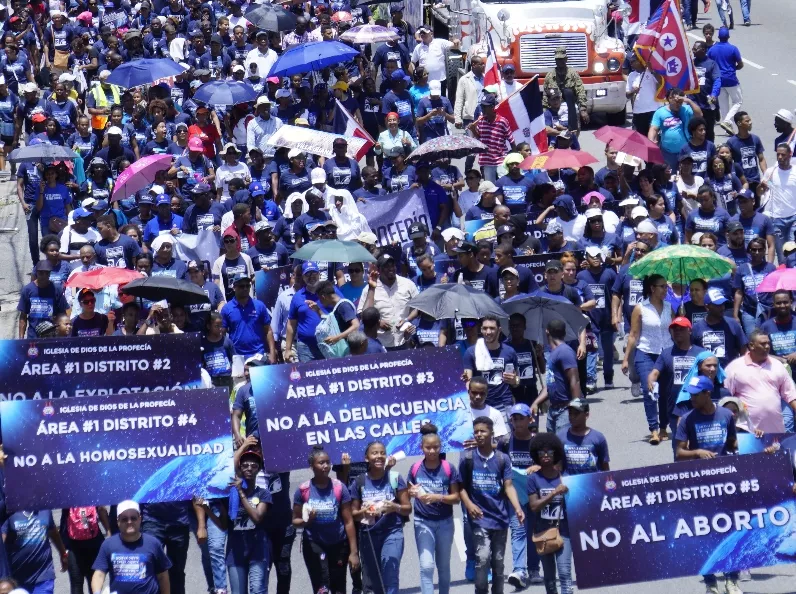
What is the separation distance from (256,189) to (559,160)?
3644mm

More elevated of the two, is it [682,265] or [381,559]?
[682,265]

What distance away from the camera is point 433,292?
16094 mm

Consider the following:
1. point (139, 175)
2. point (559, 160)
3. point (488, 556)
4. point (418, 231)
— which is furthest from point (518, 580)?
point (139, 175)

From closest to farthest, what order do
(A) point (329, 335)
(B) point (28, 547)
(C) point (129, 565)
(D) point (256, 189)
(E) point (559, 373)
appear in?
(C) point (129, 565) → (B) point (28, 547) → (E) point (559, 373) → (A) point (329, 335) → (D) point (256, 189)

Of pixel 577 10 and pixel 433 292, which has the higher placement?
pixel 577 10

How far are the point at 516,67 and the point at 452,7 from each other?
3.19 metres

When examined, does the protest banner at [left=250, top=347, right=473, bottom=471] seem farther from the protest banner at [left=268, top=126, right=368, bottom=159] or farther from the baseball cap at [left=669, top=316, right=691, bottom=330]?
the protest banner at [left=268, top=126, right=368, bottom=159]

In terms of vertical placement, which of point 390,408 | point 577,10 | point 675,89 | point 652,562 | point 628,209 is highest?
point 577,10

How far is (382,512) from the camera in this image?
13.3 meters

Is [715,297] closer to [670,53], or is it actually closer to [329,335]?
[329,335]

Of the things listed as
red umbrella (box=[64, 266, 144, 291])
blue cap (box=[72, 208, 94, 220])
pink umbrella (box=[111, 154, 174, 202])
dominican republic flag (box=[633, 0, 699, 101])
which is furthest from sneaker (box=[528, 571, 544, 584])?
dominican republic flag (box=[633, 0, 699, 101])

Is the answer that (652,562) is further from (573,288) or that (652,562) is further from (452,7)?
(452,7)

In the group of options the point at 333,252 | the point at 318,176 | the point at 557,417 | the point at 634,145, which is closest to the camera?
the point at 557,417

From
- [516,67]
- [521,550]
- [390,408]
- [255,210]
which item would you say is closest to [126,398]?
[390,408]
